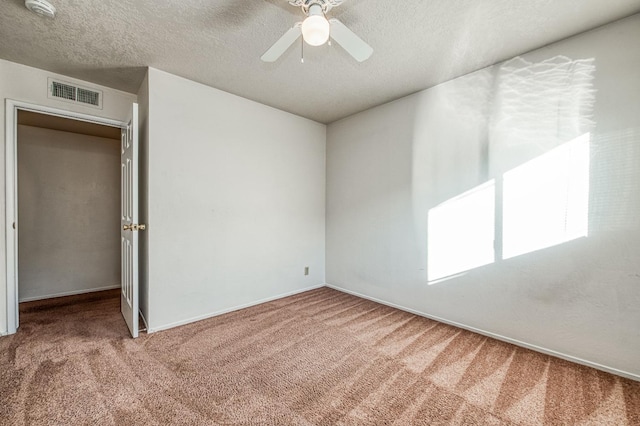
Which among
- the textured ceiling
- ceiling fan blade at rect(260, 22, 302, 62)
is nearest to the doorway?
the textured ceiling

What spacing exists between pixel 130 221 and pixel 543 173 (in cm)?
384

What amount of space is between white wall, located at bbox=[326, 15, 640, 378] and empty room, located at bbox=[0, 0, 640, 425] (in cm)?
2

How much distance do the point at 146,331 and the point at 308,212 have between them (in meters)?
2.40

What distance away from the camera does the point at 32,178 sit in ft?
11.6

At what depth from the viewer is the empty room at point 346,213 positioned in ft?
5.76

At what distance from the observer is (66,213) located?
379 centimetres

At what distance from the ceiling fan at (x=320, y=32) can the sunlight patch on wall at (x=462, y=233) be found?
178 cm

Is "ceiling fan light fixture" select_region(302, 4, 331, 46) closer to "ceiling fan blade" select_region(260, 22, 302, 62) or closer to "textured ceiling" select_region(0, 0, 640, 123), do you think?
"ceiling fan blade" select_region(260, 22, 302, 62)

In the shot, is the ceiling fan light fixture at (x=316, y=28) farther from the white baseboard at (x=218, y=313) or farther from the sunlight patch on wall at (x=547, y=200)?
the white baseboard at (x=218, y=313)

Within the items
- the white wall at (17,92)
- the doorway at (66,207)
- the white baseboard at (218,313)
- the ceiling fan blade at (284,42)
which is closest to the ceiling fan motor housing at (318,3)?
the ceiling fan blade at (284,42)

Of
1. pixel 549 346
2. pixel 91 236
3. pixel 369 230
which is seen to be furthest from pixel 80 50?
pixel 549 346

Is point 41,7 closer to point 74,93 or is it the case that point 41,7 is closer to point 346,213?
point 74,93

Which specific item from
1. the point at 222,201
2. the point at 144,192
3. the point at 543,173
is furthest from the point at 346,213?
the point at 144,192

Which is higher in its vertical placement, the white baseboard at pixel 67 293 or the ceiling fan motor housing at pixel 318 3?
the ceiling fan motor housing at pixel 318 3
